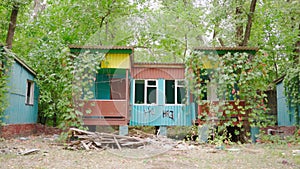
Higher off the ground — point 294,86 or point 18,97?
point 294,86

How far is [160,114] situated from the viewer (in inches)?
506

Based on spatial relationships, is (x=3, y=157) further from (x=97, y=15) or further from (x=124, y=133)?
(x=97, y=15)

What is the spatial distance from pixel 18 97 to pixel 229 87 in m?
8.20

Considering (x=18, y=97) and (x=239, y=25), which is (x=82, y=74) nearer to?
(x=18, y=97)

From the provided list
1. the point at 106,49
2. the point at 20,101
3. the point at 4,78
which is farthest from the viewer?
the point at 20,101

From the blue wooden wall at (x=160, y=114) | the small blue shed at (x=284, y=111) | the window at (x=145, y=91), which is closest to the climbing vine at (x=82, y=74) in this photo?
the blue wooden wall at (x=160, y=114)

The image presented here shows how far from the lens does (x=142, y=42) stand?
65.3ft

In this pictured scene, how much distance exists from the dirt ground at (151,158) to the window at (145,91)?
4986 mm

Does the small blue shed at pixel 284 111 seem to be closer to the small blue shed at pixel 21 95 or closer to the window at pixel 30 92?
the small blue shed at pixel 21 95

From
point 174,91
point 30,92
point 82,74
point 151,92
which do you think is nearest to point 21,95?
point 30,92

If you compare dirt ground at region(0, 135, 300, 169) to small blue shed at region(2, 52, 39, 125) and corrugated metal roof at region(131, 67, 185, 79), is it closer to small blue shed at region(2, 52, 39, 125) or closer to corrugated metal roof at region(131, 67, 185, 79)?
small blue shed at region(2, 52, 39, 125)

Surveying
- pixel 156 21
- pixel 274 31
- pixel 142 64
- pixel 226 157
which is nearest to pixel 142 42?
pixel 156 21

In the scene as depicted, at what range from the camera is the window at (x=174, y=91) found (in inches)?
525

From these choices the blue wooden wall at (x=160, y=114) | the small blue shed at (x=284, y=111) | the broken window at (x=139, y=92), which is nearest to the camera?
the small blue shed at (x=284, y=111)
